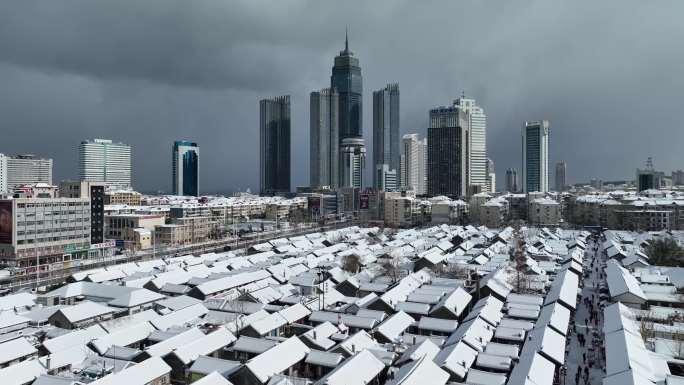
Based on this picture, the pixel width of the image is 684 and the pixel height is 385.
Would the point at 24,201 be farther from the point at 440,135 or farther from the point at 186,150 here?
the point at 186,150

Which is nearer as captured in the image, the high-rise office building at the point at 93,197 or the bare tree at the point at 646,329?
the bare tree at the point at 646,329

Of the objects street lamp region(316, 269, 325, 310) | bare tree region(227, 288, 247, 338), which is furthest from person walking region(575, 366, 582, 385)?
bare tree region(227, 288, 247, 338)

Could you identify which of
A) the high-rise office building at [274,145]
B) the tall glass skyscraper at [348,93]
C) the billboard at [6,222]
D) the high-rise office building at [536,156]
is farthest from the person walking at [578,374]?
the tall glass skyscraper at [348,93]

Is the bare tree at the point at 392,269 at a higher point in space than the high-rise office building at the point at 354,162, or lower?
lower

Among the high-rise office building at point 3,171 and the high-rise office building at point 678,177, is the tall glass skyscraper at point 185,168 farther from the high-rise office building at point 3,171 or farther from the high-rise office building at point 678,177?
the high-rise office building at point 678,177

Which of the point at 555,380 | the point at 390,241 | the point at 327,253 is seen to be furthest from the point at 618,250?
the point at 555,380

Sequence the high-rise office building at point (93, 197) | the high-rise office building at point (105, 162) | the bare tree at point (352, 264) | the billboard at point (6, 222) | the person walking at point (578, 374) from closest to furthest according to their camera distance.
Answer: the person walking at point (578, 374), the bare tree at point (352, 264), the billboard at point (6, 222), the high-rise office building at point (93, 197), the high-rise office building at point (105, 162)

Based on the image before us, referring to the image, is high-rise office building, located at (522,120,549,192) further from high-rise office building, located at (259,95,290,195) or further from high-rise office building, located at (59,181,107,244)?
high-rise office building, located at (59,181,107,244)
